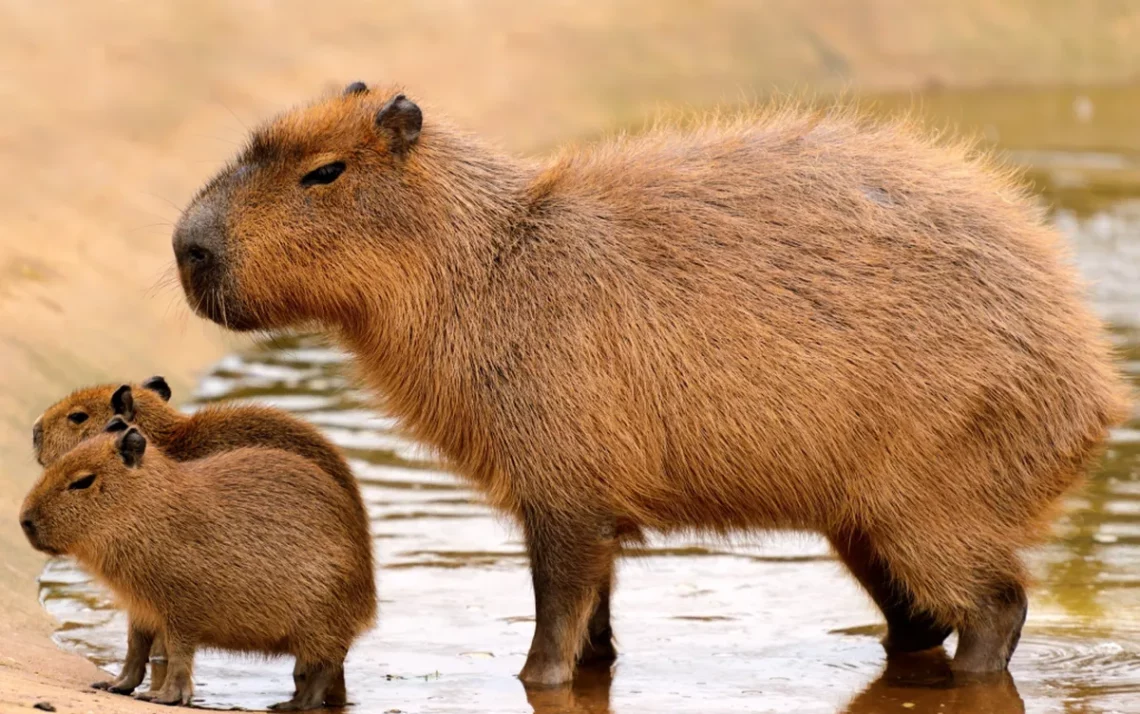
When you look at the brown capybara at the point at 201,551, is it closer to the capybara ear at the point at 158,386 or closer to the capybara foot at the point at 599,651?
the capybara ear at the point at 158,386

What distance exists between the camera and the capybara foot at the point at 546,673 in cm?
577

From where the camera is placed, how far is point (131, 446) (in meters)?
5.49

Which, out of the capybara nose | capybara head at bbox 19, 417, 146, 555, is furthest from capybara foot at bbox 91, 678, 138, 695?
the capybara nose

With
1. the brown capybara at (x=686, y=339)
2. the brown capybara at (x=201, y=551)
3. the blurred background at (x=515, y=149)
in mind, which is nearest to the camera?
the brown capybara at (x=201, y=551)

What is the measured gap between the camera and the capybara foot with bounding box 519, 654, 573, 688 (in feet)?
18.9

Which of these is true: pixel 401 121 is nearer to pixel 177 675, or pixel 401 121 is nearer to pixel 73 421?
pixel 73 421

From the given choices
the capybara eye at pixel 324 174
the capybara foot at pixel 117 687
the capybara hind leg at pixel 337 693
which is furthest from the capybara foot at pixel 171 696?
the capybara eye at pixel 324 174

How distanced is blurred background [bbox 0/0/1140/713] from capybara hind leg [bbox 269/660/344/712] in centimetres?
15

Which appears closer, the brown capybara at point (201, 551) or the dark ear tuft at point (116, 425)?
the brown capybara at point (201, 551)

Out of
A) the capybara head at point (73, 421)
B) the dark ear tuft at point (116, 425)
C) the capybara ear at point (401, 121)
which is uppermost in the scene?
the capybara ear at point (401, 121)

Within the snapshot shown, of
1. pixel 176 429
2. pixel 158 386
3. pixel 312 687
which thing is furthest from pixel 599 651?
pixel 158 386

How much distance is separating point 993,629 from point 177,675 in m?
2.54

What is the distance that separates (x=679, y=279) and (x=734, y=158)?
0.52 m

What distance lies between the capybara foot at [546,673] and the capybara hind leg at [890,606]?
1.05 m
